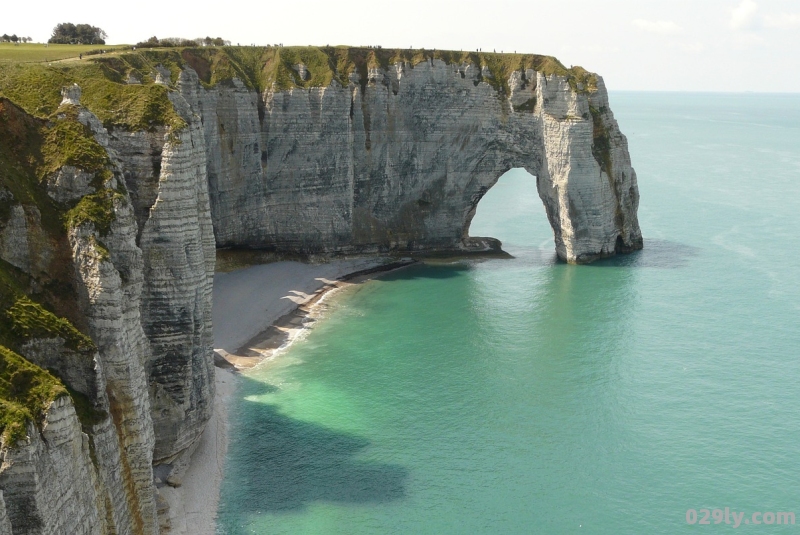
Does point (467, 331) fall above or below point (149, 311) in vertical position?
below

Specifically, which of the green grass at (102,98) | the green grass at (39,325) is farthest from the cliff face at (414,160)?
the green grass at (39,325)

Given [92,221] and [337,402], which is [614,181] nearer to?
[337,402]

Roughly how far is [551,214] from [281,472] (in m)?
52.6

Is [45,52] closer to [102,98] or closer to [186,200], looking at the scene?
[102,98]

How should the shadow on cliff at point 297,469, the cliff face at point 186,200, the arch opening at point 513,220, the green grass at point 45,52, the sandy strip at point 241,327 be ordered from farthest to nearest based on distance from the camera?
the arch opening at point 513,220 < the green grass at point 45,52 < the shadow on cliff at point 297,469 < the sandy strip at point 241,327 < the cliff face at point 186,200

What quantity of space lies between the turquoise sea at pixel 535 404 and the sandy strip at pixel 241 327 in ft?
4.12

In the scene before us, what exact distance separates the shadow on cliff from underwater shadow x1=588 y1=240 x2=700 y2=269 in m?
46.4

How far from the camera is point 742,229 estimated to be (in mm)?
97688

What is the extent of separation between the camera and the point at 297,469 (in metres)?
43.2

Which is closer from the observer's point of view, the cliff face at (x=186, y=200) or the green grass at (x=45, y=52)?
the cliff face at (x=186, y=200)

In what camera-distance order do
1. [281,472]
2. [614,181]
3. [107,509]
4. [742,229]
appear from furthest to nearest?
[742,229] < [614,181] < [281,472] < [107,509]

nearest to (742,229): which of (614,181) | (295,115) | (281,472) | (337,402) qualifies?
(614,181)

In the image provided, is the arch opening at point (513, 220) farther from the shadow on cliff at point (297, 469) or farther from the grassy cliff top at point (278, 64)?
the shadow on cliff at point (297, 469)

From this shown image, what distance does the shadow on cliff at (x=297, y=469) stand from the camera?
4047 cm
